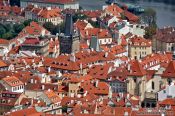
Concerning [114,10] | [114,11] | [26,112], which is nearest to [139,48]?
[114,11]

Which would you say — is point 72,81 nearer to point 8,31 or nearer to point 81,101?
point 81,101

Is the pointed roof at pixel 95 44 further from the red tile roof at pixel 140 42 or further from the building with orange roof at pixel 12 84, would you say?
the building with orange roof at pixel 12 84

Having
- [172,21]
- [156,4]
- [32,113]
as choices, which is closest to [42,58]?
[32,113]

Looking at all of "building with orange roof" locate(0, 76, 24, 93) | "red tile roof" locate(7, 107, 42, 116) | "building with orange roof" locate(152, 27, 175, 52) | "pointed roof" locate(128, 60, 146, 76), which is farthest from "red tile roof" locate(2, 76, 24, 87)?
"building with orange roof" locate(152, 27, 175, 52)

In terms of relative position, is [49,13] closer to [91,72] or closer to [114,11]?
[114,11]

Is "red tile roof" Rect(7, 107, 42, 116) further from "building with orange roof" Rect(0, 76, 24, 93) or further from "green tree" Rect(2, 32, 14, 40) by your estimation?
"green tree" Rect(2, 32, 14, 40)

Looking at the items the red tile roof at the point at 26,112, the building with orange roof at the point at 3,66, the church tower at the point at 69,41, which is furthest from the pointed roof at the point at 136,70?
the church tower at the point at 69,41

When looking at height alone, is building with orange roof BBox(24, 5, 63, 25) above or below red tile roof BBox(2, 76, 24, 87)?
below

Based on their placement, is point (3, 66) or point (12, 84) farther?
point (3, 66)
